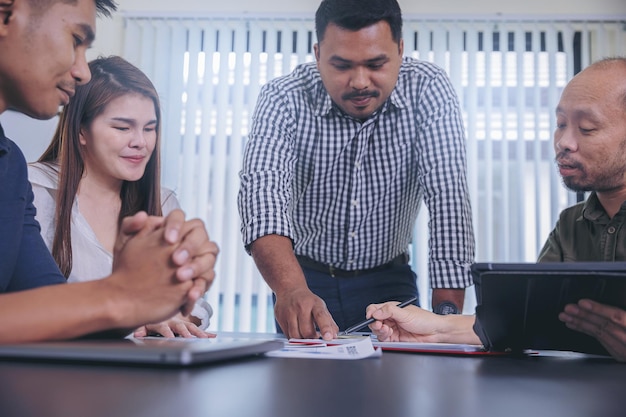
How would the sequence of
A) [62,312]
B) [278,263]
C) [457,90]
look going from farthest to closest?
1. [457,90]
2. [278,263]
3. [62,312]

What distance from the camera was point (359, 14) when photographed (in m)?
1.69

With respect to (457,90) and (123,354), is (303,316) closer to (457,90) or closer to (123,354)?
(123,354)

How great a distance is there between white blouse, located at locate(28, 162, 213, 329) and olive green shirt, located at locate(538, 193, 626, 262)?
97 centimetres

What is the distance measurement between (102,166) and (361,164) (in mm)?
752

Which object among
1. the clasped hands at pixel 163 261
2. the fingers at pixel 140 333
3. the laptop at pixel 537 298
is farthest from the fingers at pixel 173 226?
the fingers at pixel 140 333

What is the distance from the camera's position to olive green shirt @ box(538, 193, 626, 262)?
1653 mm

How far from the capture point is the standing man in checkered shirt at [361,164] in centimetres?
A: 173

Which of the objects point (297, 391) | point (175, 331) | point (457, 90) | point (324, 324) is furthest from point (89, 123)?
point (457, 90)

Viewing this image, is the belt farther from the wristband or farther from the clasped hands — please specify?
the clasped hands

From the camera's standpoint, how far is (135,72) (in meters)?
1.98

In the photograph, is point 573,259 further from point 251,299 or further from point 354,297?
point 251,299

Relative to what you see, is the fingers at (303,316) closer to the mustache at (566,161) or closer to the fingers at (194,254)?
the fingers at (194,254)

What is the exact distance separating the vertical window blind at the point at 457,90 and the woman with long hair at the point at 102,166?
1.85 m

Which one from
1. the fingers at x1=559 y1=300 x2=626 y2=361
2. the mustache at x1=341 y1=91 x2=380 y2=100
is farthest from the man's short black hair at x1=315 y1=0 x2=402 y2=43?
the fingers at x1=559 y1=300 x2=626 y2=361
